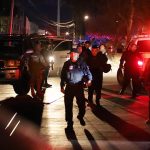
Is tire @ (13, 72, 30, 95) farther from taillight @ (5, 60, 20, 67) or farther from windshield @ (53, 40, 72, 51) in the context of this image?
windshield @ (53, 40, 72, 51)

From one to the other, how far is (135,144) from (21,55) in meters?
7.76

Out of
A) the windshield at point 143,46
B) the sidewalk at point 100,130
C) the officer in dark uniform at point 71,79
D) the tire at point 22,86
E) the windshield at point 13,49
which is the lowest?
the sidewalk at point 100,130

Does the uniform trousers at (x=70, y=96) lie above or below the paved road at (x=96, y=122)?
above

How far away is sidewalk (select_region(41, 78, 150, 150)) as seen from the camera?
870 centimetres

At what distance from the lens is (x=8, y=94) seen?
53.1 ft

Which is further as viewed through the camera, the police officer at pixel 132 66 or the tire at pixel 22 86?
the tire at pixel 22 86

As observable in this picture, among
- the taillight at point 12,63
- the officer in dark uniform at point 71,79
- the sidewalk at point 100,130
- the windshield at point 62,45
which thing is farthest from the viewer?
the windshield at point 62,45

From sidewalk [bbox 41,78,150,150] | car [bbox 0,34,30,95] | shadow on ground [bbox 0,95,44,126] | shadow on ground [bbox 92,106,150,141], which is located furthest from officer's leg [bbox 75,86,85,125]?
car [bbox 0,34,30,95]

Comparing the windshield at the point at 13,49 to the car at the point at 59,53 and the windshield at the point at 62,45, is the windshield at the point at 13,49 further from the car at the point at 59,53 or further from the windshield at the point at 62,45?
the windshield at the point at 62,45

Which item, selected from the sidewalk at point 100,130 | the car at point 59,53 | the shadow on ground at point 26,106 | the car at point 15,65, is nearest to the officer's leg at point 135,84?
the sidewalk at point 100,130

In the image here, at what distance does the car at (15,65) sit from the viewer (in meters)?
15.4

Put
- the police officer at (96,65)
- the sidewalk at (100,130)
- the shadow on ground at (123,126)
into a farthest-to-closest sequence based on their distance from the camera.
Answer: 1. the police officer at (96,65)
2. the shadow on ground at (123,126)
3. the sidewalk at (100,130)

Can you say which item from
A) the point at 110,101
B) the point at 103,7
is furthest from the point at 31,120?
the point at 103,7

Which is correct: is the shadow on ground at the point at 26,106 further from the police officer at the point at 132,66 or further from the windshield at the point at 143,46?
the windshield at the point at 143,46
